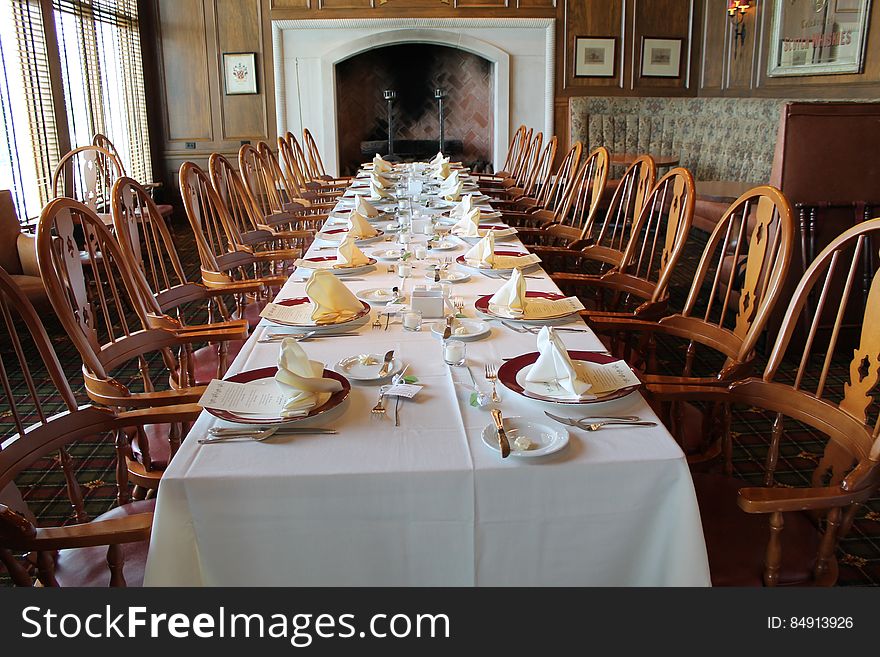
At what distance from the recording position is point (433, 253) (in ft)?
9.41

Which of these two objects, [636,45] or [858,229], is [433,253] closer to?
[858,229]

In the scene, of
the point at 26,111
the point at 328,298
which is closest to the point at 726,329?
the point at 328,298

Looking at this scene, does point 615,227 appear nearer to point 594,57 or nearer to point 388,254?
point 388,254

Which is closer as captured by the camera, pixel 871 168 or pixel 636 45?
pixel 871 168

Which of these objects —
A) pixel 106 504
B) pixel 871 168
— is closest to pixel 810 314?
pixel 871 168

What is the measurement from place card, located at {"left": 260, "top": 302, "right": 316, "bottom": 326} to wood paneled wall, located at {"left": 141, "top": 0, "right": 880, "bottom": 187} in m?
6.78

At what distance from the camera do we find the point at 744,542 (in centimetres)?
148

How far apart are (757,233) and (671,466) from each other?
111cm

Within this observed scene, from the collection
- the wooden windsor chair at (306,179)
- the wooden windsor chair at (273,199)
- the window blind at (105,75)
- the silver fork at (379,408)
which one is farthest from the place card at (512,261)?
the window blind at (105,75)

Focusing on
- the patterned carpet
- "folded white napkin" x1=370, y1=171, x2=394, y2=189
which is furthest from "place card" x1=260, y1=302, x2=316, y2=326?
"folded white napkin" x1=370, y1=171, x2=394, y2=189

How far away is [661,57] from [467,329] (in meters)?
7.46

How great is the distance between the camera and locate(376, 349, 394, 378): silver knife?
1.57 metres

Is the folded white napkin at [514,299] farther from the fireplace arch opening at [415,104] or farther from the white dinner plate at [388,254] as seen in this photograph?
the fireplace arch opening at [415,104]

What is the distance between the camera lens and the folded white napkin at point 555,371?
1447mm
